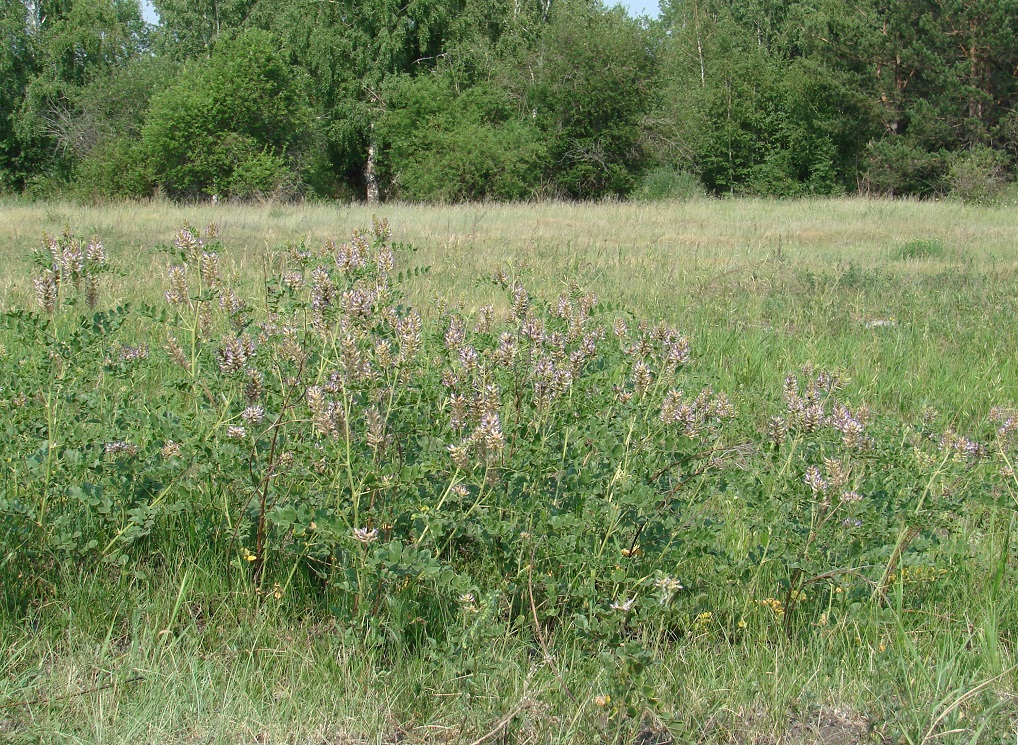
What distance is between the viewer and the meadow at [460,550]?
2.09 meters

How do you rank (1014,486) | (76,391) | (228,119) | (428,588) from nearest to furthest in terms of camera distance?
(428,588), (76,391), (1014,486), (228,119)

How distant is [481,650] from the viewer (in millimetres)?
2189

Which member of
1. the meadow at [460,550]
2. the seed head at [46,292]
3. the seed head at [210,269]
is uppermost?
the seed head at [210,269]

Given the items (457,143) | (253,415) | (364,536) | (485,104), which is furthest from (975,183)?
(364,536)

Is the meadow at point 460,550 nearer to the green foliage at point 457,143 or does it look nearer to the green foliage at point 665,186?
the green foliage at point 457,143

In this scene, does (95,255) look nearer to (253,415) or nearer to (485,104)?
(253,415)

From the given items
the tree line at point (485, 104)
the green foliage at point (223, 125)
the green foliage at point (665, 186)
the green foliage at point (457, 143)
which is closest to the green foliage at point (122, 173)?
the tree line at point (485, 104)

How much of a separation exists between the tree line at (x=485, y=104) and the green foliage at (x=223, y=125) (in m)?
0.07

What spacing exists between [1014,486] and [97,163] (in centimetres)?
2850

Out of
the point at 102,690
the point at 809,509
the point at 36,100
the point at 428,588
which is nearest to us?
the point at 102,690

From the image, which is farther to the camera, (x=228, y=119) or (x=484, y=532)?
(x=228, y=119)

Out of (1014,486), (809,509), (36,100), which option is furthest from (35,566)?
(36,100)

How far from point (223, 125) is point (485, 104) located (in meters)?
9.14

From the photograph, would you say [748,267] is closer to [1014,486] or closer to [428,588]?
[1014,486]
